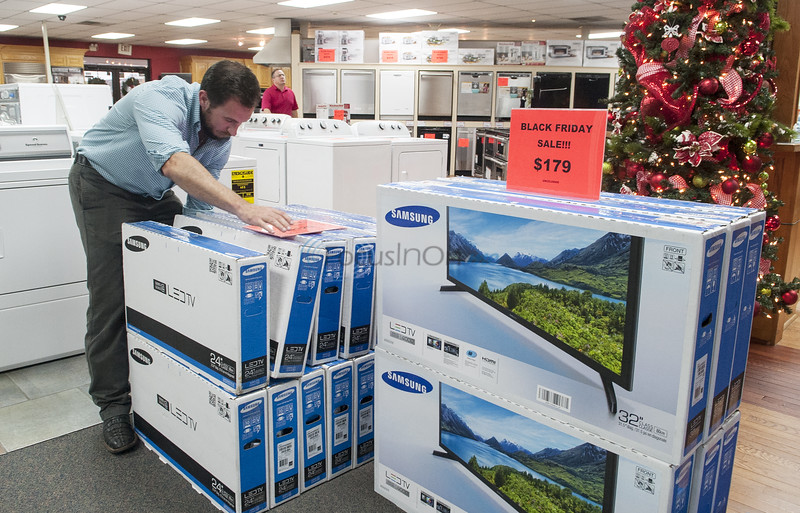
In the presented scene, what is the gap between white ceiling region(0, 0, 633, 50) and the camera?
8688 millimetres

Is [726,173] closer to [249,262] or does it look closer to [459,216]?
[459,216]

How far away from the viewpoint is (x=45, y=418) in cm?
238

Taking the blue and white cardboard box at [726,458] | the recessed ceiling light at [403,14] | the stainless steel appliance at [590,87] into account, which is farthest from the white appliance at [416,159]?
the recessed ceiling light at [403,14]

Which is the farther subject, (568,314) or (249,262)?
(249,262)

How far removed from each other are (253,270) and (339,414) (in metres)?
0.63

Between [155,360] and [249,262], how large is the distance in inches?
26.2

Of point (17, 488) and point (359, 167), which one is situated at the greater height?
point (359, 167)

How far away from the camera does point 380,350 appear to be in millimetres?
1806

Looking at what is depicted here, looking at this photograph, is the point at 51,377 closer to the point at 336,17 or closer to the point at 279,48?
the point at 279,48

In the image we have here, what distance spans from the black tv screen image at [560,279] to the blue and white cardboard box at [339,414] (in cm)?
56

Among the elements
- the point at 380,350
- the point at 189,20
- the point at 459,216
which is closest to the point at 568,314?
the point at 459,216

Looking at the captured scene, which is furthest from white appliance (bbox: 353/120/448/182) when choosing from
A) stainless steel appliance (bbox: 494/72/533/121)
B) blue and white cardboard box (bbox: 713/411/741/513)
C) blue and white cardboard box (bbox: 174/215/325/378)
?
stainless steel appliance (bbox: 494/72/533/121)

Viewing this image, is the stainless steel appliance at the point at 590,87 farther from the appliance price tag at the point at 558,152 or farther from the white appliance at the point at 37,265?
the appliance price tag at the point at 558,152

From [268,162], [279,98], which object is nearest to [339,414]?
[268,162]
